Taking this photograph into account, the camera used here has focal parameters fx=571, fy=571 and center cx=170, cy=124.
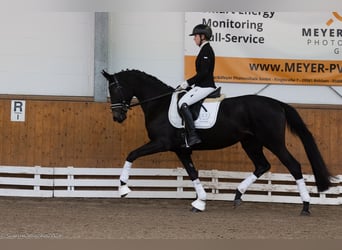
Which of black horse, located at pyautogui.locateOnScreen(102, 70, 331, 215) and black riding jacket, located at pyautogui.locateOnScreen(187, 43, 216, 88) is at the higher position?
black riding jacket, located at pyautogui.locateOnScreen(187, 43, 216, 88)

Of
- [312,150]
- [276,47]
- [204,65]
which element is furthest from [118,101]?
[276,47]

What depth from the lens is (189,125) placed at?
8.48 metres

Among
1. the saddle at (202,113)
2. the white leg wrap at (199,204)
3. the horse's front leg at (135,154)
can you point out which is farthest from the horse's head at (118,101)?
the white leg wrap at (199,204)

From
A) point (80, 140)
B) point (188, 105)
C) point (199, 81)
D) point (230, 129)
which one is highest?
point (199, 81)

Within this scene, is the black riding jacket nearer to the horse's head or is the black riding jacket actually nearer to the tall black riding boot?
the tall black riding boot

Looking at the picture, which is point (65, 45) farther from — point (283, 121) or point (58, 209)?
point (283, 121)

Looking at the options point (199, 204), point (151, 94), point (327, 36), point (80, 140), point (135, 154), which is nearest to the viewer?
point (135, 154)

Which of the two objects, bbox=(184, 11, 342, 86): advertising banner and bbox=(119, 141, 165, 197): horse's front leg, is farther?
bbox=(184, 11, 342, 86): advertising banner

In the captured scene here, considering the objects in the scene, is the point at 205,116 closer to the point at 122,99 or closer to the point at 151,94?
the point at 151,94

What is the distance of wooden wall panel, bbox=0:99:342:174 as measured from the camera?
33.8 feet

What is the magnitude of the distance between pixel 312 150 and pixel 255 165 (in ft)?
3.11

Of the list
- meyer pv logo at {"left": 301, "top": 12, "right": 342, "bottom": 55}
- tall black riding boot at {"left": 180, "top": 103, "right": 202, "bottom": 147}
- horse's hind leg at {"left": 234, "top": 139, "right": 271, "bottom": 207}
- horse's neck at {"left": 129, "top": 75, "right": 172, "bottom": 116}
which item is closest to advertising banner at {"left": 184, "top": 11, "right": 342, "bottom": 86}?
meyer pv logo at {"left": 301, "top": 12, "right": 342, "bottom": 55}

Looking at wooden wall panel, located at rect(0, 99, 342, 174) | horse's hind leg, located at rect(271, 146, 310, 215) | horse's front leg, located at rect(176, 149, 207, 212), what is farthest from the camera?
wooden wall panel, located at rect(0, 99, 342, 174)

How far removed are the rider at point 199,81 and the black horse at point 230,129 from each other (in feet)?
0.77
